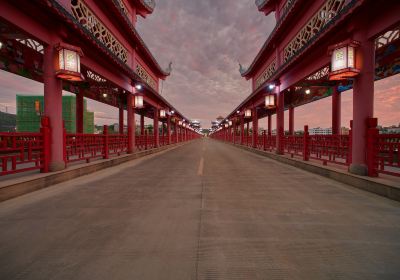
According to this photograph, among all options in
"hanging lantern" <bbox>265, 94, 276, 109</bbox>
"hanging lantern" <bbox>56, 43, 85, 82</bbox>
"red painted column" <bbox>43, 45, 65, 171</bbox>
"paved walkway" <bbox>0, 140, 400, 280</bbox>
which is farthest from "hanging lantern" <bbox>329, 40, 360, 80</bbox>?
"red painted column" <bbox>43, 45, 65, 171</bbox>

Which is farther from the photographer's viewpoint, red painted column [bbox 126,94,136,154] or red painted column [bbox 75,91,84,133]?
red painted column [bbox 75,91,84,133]

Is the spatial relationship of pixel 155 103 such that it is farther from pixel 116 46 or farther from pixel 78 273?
pixel 78 273

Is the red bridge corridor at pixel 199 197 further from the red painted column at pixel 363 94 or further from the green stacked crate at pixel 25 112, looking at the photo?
the green stacked crate at pixel 25 112

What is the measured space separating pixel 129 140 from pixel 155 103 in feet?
21.8

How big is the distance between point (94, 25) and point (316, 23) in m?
10.7

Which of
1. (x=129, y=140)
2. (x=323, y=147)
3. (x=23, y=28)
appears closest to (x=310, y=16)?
(x=323, y=147)

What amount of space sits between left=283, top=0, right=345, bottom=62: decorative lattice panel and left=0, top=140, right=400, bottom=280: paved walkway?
7.31m

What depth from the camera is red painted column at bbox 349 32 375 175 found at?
495 cm

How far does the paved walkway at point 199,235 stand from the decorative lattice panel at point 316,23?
24.0ft

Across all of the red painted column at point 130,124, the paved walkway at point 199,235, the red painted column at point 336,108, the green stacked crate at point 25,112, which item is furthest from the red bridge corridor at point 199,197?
the green stacked crate at point 25,112

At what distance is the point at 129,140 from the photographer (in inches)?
457

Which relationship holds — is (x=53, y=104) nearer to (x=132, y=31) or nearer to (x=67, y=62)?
(x=67, y=62)

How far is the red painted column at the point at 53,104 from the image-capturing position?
550 cm

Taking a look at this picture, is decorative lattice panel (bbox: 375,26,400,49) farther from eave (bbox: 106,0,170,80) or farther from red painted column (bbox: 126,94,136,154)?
red painted column (bbox: 126,94,136,154)
